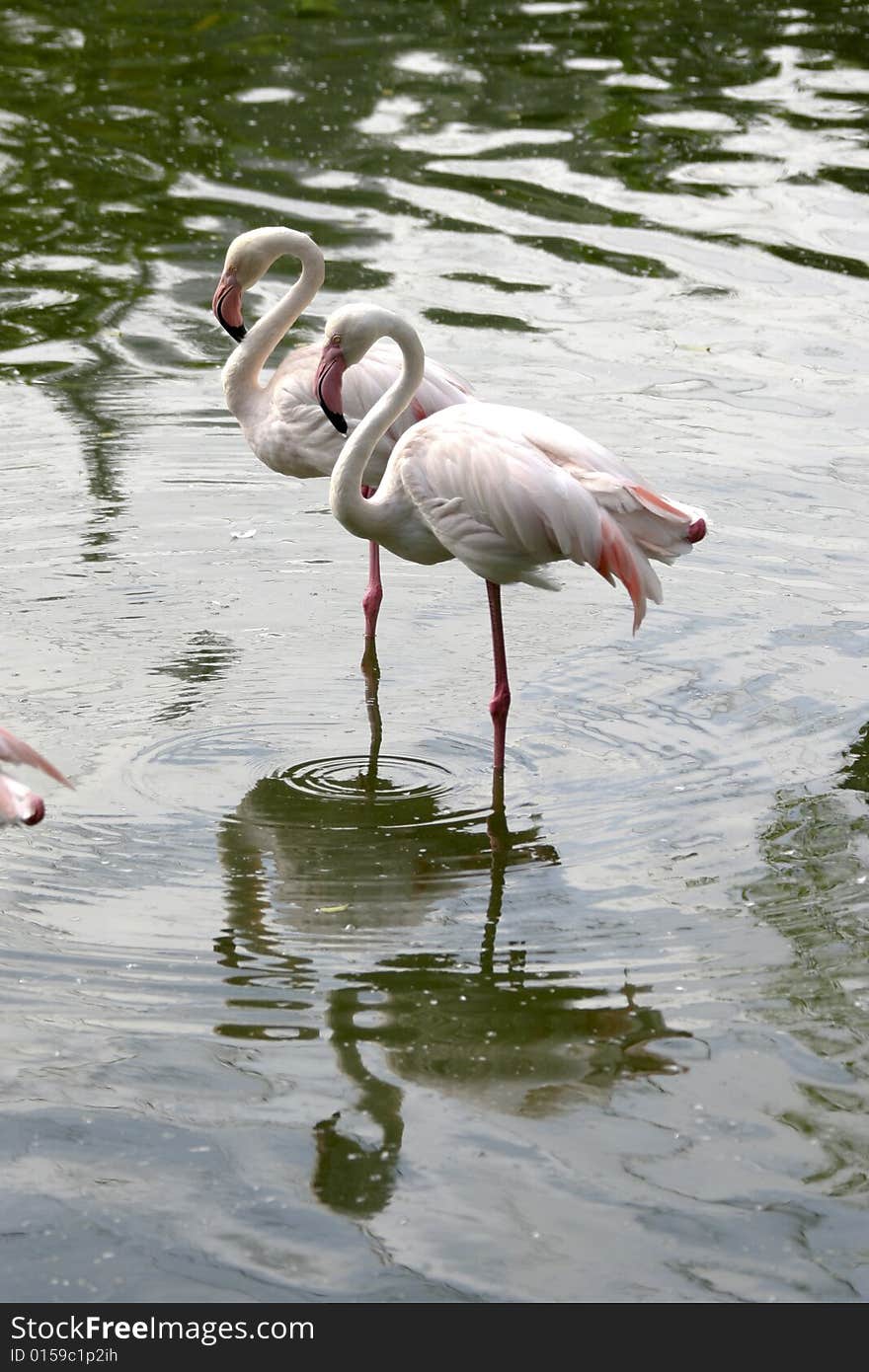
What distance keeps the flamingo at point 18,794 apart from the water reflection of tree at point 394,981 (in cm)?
80

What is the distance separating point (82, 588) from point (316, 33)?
9.87 meters

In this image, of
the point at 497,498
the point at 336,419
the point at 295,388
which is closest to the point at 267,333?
the point at 295,388

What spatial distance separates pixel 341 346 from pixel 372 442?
32 cm

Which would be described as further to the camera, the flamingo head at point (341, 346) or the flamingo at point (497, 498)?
the flamingo head at point (341, 346)

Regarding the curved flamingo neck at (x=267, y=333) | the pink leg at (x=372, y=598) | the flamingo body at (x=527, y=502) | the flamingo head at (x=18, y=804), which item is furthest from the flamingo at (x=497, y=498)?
the flamingo head at (x=18, y=804)

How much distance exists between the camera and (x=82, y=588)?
24.7 ft

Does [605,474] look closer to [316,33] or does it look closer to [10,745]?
[10,745]

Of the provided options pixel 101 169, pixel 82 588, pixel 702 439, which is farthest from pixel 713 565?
pixel 101 169

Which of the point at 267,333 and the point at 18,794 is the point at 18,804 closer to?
the point at 18,794

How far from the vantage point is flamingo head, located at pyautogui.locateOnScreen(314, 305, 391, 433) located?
6.24 meters

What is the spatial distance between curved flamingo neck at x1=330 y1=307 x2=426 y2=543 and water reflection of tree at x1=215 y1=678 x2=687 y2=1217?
844mm

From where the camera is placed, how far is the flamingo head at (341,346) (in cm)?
624

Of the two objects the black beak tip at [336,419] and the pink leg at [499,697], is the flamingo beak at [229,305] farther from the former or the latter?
the pink leg at [499,697]

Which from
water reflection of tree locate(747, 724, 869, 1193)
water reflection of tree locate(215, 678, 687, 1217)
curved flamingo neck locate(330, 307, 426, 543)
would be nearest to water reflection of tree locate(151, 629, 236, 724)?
water reflection of tree locate(215, 678, 687, 1217)
